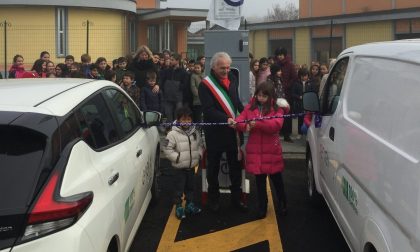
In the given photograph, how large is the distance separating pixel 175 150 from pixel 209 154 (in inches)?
18.3

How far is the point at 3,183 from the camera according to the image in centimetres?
249

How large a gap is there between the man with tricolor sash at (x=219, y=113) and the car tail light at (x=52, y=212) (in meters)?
2.79

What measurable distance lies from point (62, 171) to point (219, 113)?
2.84 m

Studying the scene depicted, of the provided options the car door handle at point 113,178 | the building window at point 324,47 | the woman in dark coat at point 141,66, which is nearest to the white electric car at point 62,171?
the car door handle at point 113,178

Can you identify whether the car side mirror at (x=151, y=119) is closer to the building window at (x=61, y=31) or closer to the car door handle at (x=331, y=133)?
the car door handle at (x=331, y=133)

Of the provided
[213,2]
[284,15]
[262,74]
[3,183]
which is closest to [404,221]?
[3,183]

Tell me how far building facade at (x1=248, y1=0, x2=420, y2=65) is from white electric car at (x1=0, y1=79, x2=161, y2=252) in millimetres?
16758

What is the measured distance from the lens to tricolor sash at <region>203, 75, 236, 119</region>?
5.37 metres

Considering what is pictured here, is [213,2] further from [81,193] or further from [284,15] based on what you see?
[284,15]

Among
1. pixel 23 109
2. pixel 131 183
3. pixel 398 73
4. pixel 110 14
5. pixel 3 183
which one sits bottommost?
pixel 131 183

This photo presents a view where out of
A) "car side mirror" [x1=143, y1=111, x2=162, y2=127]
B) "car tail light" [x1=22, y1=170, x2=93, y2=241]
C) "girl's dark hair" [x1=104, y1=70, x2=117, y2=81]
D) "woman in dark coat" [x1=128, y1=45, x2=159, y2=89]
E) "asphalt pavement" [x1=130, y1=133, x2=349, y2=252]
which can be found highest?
"woman in dark coat" [x1=128, y1=45, x2=159, y2=89]

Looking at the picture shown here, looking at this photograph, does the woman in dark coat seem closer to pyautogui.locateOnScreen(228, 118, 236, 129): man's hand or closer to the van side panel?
pyautogui.locateOnScreen(228, 118, 236, 129): man's hand

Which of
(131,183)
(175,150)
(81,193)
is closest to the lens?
(81,193)

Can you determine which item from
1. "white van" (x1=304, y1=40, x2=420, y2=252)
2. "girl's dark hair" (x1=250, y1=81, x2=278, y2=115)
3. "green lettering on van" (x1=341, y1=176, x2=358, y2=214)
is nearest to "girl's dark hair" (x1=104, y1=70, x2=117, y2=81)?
"girl's dark hair" (x1=250, y1=81, x2=278, y2=115)
